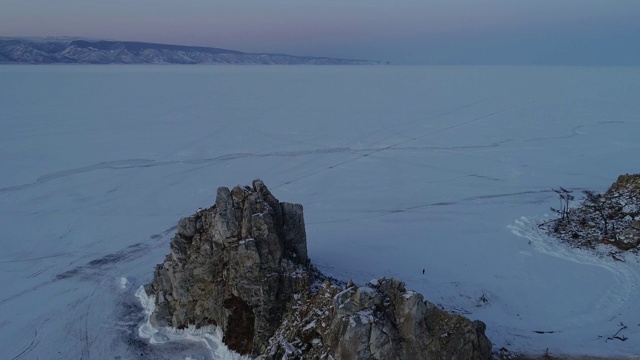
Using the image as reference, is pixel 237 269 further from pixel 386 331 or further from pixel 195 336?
pixel 386 331

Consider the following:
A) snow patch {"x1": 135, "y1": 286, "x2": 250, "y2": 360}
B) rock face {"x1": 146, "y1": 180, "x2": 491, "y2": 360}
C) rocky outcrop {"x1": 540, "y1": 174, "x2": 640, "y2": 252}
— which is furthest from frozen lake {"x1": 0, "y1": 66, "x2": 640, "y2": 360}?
rock face {"x1": 146, "y1": 180, "x2": 491, "y2": 360}

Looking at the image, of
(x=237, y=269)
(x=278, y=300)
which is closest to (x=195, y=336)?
(x=237, y=269)

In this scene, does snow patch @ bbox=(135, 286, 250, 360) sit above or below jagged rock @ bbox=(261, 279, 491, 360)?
below

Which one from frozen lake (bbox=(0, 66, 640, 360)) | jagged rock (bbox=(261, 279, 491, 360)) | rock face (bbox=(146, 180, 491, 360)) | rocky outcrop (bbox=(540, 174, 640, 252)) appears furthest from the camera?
rocky outcrop (bbox=(540, 174, 640, 252))

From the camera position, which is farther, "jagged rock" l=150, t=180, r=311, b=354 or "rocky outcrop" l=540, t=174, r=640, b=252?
"rocky outcrop" l=540, t=174, r=640, b=252

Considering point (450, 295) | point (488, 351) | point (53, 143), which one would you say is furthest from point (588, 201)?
point (53, 143)

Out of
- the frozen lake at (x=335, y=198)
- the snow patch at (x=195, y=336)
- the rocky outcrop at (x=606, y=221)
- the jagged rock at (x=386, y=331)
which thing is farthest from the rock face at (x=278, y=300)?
the rocky outcrop at (x=606, y=221)

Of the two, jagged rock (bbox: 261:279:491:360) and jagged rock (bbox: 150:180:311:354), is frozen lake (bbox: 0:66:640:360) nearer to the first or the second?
jagged rock (bbox: 150:180:311:354)
